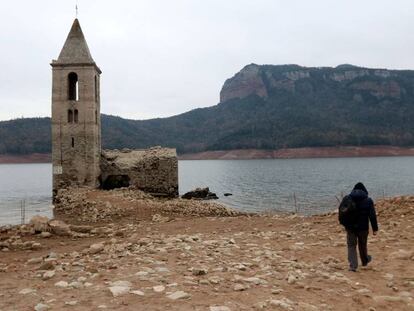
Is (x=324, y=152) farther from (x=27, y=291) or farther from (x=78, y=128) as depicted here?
(x=27, y=291)

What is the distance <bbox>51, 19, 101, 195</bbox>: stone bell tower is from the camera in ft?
105

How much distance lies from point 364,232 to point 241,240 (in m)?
4.12

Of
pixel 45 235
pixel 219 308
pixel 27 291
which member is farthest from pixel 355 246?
pixel 45 235

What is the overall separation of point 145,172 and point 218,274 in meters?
26.0

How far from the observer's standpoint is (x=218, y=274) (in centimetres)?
822

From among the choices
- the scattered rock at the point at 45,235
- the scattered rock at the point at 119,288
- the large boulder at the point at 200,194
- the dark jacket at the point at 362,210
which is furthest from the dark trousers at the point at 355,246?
the large boulder at the point at 200,194

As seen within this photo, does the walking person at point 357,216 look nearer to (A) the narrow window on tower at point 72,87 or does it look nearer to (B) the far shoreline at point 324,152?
(A) the narrow window on tower at point 72,87

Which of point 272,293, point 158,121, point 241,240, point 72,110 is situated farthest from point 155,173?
point 158,121

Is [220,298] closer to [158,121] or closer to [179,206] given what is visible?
[179,206]

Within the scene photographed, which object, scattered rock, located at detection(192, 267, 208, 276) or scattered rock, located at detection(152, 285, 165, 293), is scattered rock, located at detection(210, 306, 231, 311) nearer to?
scattered rock, located at detection(152, 285, 165, 293)

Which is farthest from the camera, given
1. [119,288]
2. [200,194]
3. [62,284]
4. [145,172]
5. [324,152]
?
[324,152]

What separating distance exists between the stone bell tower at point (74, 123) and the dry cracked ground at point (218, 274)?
59.2 ft

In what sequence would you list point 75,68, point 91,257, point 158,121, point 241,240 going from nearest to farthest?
point 91,257 → point 241,240 → point 75,68 → point 158,121

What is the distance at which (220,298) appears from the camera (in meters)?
6.82
